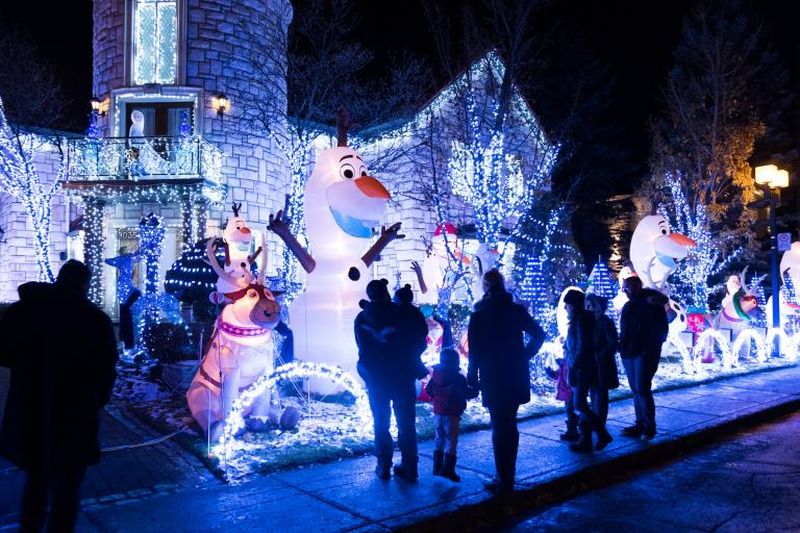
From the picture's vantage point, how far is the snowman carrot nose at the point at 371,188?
7.96m

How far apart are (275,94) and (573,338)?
42.5 feet

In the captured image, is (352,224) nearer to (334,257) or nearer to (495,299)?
(334,257)

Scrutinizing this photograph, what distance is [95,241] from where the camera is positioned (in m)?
16.4

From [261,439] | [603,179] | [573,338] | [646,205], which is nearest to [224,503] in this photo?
[261,439]

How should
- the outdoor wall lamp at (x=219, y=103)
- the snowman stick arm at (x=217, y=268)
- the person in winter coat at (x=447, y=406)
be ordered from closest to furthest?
1. the person in winter coat at (x=447, y=406)
2. the snowman stick arm at (x=217, y=268)
3. the outdoor wall lamp at (x=219, y=103)

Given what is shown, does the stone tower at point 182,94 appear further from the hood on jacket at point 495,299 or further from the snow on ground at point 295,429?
the hood on jacket at point 495,299

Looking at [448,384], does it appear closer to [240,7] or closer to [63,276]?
[63,276]

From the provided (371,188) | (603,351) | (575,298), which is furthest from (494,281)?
(371,188)

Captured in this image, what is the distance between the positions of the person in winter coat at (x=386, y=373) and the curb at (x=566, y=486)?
0.75 meters

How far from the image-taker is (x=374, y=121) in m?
15.3

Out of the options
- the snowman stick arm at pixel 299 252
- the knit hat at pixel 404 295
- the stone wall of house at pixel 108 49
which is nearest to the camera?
the knit hat at pixel 404 295

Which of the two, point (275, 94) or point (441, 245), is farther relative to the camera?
point (275, 94)

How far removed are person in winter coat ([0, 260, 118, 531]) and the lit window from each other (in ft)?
45.9

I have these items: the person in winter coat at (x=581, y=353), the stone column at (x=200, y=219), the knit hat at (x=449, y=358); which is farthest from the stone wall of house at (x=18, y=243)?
the person in winter coat at (x=581, y=353)
